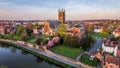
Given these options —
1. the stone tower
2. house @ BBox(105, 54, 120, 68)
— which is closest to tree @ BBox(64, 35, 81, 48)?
house @ BBox(105, 54, 120, 68)

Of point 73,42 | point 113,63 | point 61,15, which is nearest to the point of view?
point 113,63

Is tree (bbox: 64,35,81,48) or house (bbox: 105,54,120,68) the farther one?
tree (bbox: 64,35,81,48)

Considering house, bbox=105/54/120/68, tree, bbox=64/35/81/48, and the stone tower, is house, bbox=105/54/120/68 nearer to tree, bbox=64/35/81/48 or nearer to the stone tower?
tree, bbox=64/35/81/48

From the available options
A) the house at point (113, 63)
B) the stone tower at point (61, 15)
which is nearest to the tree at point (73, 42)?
the house at point (113, 63)

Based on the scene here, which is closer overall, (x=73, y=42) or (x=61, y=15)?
(x=73, y=42)

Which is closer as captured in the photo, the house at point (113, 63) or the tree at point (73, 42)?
the house at point (113, 63)

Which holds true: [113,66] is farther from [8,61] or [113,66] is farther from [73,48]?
[8,61]

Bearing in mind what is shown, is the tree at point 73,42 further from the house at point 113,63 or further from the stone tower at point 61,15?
the stone tower at point 61,15

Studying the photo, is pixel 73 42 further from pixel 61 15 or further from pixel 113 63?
pixel 61 15

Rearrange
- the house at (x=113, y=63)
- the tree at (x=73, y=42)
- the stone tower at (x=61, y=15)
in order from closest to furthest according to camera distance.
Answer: the house at (x=113, y=63) → the tree at (x=73, y=42) → the stone tower at (x=61, y=15)

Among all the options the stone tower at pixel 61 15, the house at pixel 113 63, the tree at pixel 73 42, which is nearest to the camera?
the house at pixel 113 63

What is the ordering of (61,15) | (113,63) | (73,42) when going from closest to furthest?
(113,63) < (73,42) < (61,15)

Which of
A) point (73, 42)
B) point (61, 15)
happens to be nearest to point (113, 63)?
point (73, 42)
